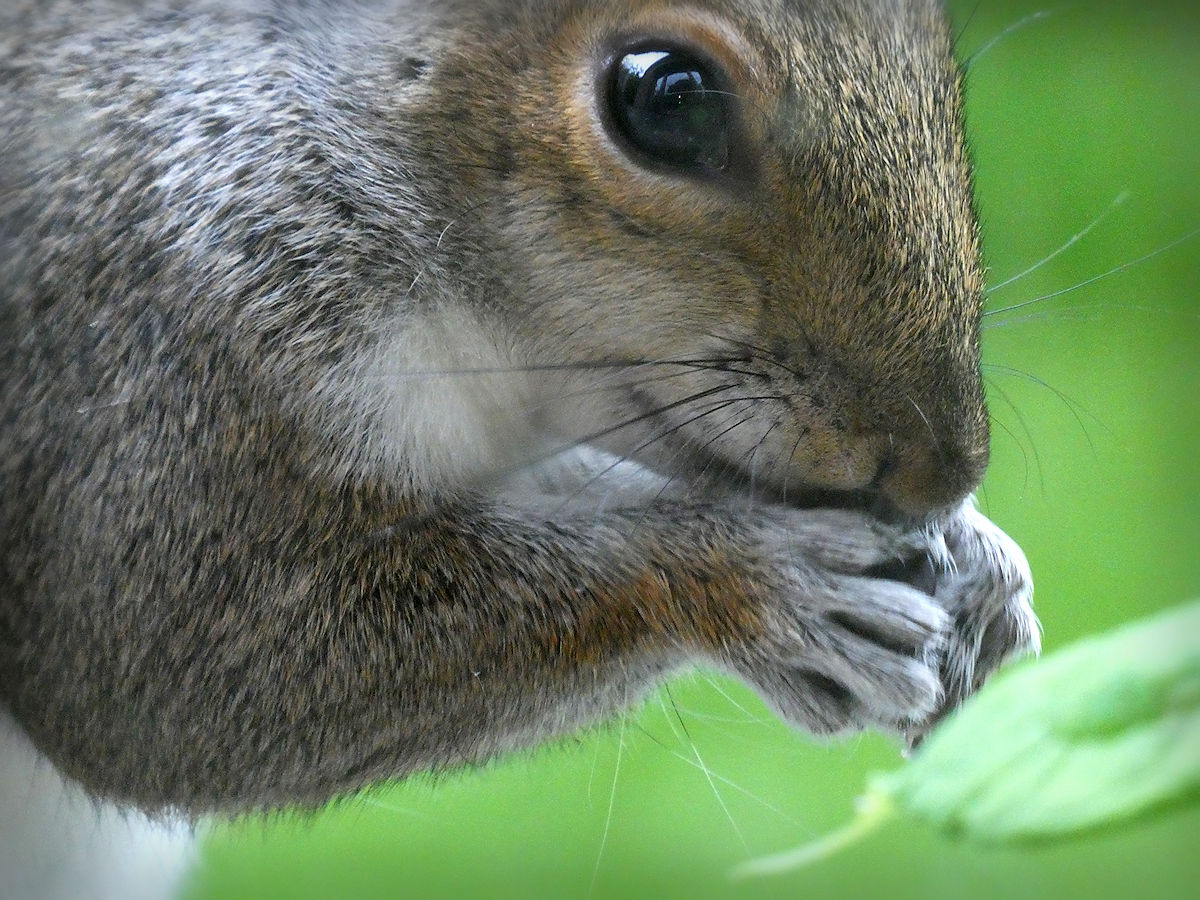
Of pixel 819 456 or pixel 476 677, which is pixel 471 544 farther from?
pixel 819 456

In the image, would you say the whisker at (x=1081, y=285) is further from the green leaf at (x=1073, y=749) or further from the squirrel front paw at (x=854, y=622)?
the green leaf at (x=1073, y=749)

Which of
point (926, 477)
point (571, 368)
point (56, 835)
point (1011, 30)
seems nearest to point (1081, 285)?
point (1011, 30)

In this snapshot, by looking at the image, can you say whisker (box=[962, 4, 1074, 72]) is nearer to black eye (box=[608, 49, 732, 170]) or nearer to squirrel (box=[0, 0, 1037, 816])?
squirrel (box=[0, 0, 1037, 816])

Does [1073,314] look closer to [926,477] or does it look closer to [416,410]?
[926,477]

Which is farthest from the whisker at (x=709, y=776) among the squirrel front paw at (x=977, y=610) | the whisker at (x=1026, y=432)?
the whisker at (x=1026, y=432)

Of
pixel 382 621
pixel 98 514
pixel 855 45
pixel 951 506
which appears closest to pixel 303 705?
pixel 382 621
